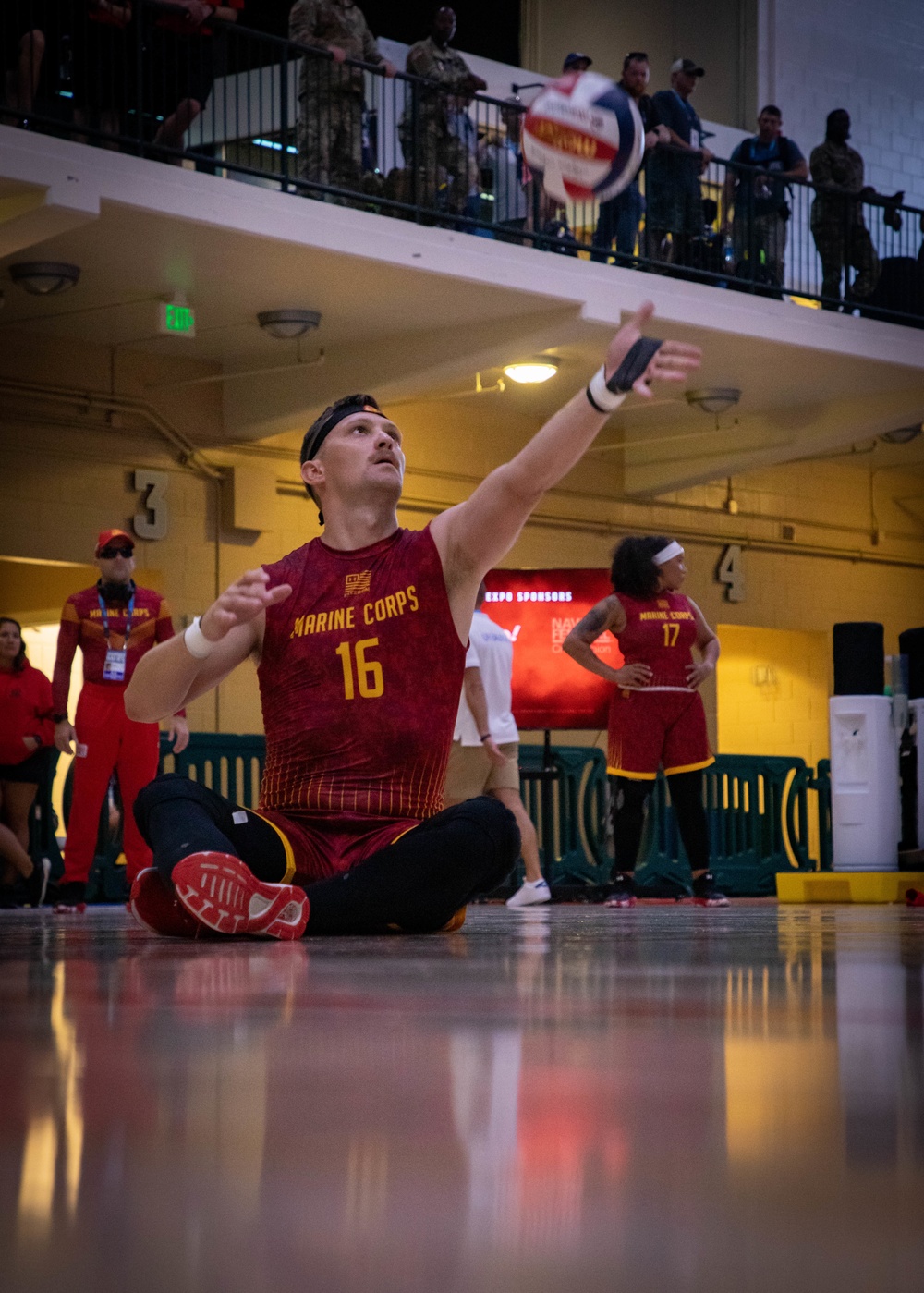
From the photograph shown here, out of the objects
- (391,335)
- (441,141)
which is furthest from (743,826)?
(441,141)

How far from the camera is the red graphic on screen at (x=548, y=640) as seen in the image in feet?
43.8

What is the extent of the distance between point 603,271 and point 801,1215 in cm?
1301

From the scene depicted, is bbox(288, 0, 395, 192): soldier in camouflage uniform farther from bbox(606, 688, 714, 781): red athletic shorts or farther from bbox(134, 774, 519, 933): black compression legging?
bbox(134, 774, 519, 933): black compression legging

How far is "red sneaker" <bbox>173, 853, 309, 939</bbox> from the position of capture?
145 inches

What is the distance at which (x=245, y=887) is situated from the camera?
12.3ft

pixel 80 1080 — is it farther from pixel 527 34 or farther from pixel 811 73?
pixel 811 73

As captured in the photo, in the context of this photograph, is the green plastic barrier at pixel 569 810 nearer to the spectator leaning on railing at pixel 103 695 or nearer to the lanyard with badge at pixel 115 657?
the spectator leaning on railing at pixel 103 695

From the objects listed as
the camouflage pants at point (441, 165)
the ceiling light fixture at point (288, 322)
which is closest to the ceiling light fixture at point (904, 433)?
the camouflage pants at point (441, 165)

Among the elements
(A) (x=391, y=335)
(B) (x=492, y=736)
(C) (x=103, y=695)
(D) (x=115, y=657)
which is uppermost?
(A) (x=391, y=335)

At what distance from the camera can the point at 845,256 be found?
15.3 m

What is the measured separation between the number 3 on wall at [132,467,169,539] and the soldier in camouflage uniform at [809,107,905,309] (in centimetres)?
602

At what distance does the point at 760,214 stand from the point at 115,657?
7898mm

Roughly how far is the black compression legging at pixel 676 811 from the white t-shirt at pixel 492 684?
1.05m

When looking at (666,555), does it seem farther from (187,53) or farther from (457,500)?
(457,500)
